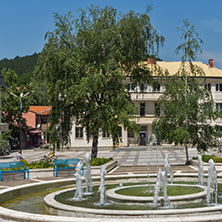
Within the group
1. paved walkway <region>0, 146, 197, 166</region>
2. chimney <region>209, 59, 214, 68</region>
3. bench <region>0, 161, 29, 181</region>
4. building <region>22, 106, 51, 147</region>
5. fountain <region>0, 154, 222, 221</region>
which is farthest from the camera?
building <region>22, 106, 51, 147</region>

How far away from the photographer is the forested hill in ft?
468

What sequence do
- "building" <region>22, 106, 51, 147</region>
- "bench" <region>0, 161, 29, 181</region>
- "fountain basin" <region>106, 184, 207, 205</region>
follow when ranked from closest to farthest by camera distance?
"fountain basin" <region>106, 184, 207, 205</region>, "bench" <region>0, 161, 29, 181</region>, "building" <region>22, 106, 51, 147</region>

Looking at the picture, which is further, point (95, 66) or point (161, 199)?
point (95, 66)

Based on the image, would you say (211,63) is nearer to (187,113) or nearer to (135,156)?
→ (135,156)

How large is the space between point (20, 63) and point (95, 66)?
129728 millimetres

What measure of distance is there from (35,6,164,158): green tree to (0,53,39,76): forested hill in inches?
4597

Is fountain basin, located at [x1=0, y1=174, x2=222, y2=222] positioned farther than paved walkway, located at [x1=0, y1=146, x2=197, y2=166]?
No

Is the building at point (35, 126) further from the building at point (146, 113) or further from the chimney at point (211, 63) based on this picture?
the chimney at point (211, 63)

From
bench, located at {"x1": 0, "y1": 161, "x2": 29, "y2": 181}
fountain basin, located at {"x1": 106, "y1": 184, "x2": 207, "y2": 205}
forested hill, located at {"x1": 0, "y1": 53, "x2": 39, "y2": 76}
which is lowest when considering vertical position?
fountain basin, located at {"x1": 106, "y1": 184, "x2": 207, "y2": 205}

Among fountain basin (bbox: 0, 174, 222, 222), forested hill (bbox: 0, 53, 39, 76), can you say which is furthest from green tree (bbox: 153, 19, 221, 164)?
forested hill (bbox: 0, 53, 39, 76)

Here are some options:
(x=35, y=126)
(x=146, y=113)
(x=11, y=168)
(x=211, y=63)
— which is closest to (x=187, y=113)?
(x=11, y=168)

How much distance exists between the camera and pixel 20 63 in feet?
494

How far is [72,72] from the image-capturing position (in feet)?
83.7

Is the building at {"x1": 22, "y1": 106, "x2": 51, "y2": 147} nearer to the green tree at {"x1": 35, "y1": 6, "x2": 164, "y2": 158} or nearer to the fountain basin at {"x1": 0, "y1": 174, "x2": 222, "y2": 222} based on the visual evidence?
the green tree at {"x1": 35, "y1": 6, "x2": 164, "y2": 158}
